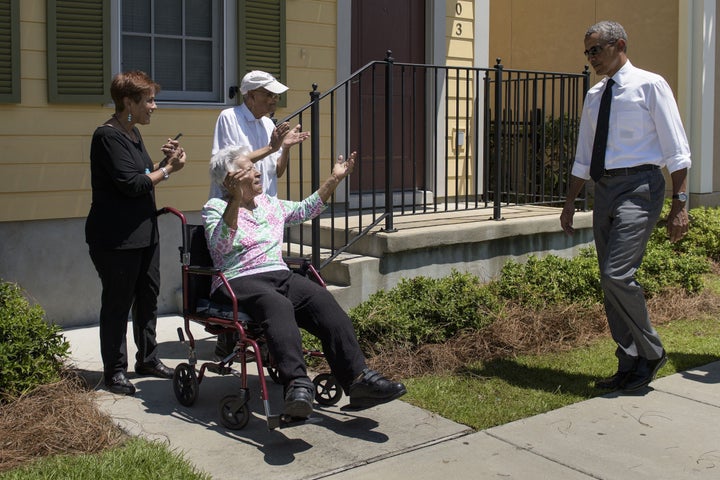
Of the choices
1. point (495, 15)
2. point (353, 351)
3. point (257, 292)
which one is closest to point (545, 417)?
point (353, 351)

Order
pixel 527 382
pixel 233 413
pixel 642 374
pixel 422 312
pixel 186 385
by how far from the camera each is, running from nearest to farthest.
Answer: pixel 233 413 → pixel 186 385 → pixel 642 374 → pixel 527 382 → pixel 422 312

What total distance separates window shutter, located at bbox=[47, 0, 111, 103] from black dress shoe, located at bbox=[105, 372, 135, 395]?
234 centimetres

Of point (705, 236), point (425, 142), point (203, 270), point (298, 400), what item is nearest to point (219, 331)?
point (203, 270)

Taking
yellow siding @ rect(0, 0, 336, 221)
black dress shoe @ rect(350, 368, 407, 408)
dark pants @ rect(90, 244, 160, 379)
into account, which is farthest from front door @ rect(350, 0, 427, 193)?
black dress shoe @ rect(350, 368, 407, 408)

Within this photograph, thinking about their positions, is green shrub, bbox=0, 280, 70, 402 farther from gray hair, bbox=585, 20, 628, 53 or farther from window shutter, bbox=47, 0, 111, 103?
gray hair, bbox=585, 20, 628, 53

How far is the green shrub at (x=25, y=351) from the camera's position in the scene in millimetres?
4352

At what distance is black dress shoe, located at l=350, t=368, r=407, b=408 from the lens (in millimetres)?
4203

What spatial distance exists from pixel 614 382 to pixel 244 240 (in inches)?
88.3

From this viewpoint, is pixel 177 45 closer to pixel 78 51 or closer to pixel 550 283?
pixel 78 51

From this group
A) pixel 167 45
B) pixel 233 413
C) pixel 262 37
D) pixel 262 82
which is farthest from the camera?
pixel 262 37

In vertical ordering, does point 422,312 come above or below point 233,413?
above

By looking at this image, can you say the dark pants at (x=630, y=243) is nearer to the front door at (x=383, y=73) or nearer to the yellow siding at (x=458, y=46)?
the front door at (x=383, y=73)

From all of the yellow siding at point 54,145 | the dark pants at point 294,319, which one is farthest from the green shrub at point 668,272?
the yellow siding at point 54,145

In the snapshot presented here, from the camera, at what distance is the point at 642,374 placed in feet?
16.4
